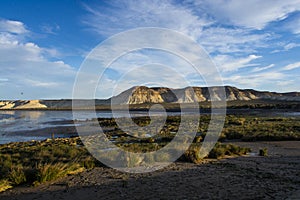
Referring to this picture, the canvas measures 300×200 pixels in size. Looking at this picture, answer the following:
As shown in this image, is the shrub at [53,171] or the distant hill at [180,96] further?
the distant hill at [180,96]

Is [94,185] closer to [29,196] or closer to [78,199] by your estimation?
[78,199]

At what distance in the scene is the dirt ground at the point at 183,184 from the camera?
300 inches

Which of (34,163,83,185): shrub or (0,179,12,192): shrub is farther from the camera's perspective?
(34,163,83,185): shrub

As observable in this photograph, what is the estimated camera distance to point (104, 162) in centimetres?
1187

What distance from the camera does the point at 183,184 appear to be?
856cm

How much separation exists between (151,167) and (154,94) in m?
158

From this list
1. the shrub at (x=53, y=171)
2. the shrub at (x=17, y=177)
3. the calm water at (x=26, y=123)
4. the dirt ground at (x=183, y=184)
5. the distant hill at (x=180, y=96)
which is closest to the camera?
the dirt ground at (x=183, y=184)

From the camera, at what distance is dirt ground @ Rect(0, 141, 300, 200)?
300 inches

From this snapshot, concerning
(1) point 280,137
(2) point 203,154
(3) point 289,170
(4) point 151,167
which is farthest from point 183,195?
(1) point 280,137

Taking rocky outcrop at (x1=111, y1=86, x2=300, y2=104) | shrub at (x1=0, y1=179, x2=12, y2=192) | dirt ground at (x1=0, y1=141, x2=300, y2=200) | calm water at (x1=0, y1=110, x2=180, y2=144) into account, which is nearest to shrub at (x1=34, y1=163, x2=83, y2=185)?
dirt ground at (x1=0, y1=141, x2=300, y2=200)

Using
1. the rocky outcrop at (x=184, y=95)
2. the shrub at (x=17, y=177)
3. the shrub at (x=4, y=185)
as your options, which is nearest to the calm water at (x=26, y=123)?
the shrub at (x=17, y=177)

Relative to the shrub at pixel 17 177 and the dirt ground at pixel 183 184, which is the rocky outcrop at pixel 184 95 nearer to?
the dirt ground at pixel 183 184

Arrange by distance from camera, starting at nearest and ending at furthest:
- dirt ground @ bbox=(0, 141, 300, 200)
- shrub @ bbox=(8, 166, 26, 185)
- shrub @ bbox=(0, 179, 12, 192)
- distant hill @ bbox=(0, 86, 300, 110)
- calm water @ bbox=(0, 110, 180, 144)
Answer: dirt ground @ bbox=(0, 141, 300, 200)
shrub @ bbox=(0, 179, 12, 192)
shrub @ bbox=(8, 166, 26, 185)
calm water @ bbox=(0, 110, 180, 144)
distant hill @ bbox=(0, 86, 300, 110)

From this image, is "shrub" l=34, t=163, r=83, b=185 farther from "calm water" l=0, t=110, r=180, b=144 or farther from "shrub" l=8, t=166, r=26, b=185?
"calm water" l=0, t=110, r=180, b=144
